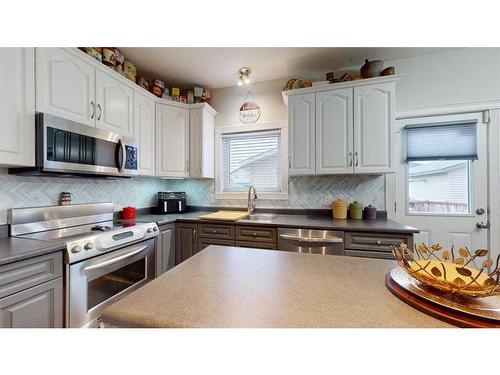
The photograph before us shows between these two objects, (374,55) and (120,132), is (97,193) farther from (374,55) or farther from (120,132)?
(374,55)

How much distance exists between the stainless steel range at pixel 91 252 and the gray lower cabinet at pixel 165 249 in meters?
0.09

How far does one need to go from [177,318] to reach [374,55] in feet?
9.46

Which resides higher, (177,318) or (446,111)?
(446,111)

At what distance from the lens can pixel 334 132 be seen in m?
2.17

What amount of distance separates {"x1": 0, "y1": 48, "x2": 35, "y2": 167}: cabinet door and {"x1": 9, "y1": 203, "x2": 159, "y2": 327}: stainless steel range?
0.47 m

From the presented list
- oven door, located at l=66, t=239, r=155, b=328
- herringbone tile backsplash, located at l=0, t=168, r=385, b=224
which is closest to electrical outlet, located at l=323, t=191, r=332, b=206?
herringbone tile backsplash, located at l=0, t=168, r=385, b=224

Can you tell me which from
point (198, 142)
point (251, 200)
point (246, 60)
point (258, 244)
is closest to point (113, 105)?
point (198, 142)

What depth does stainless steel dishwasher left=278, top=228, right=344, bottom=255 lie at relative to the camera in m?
1.85

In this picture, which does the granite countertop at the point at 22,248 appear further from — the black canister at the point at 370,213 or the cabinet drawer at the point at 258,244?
the black canister at the point at 370,213

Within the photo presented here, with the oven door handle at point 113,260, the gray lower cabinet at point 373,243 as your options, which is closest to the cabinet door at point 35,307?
the oven door handle at point 113,260

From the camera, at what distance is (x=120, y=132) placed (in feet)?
6.62

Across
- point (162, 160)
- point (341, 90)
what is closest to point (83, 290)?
point (162, 160)

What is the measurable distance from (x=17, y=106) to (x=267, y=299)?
6.08 feet

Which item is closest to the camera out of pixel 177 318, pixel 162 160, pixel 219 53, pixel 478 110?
pixel 177 318
